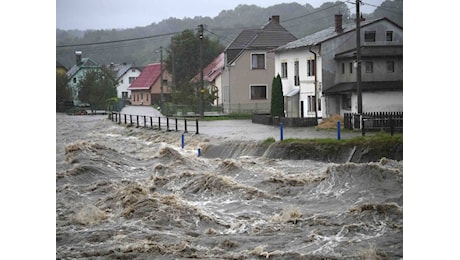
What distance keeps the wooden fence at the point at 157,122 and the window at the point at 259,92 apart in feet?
2.11

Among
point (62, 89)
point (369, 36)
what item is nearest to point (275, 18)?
point (369, 36)

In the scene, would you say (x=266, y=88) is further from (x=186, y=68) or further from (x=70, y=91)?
(x=70, y=91)

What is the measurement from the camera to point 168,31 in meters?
4.64

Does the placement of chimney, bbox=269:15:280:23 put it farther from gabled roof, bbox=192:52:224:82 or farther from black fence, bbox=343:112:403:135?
black fence, bbox=343:112:403:135

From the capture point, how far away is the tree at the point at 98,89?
4.68 meters

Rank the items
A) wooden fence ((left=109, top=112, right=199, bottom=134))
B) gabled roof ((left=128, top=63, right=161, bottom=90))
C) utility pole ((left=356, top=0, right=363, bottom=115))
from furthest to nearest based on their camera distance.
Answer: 1. wooden fence ((left=109, top=112, right=199, bottom=134))
2. gabled roof ((left=128, top=63, right=161, bottom=90))
3. utility pole ((left=356, top=0, right=363, bottom=115))

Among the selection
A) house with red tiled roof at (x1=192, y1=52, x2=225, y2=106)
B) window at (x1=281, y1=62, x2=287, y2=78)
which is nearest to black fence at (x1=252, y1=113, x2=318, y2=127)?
window at (x1=281, y1=62, x2=287, y2=78)

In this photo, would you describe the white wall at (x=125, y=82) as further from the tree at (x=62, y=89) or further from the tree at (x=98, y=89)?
the tree at (x=62, y=89)

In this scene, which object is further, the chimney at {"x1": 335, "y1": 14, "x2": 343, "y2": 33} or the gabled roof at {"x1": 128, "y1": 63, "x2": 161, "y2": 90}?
the gabled roof at {"x1": 128, "y1": 63, "x2": 161, "y2": 90}

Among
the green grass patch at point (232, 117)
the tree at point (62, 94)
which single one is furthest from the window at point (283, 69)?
the tree at point (62, 94)

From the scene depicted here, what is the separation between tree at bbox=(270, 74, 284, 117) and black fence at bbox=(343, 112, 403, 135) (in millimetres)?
593

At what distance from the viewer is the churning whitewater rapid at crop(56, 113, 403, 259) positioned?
14.2 ft

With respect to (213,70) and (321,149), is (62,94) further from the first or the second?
(321,149)

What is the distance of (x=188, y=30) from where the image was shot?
469 centimetres
